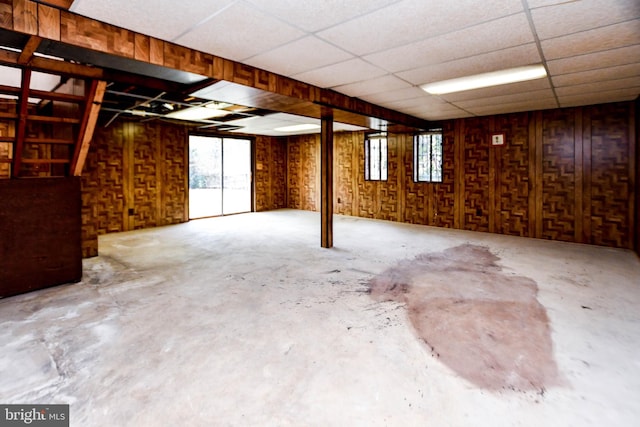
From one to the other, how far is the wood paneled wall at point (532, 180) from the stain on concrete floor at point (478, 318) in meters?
2.31

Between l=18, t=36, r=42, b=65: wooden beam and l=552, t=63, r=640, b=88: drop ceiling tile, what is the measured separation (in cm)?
489

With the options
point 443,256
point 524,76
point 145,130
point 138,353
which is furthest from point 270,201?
point 138,353

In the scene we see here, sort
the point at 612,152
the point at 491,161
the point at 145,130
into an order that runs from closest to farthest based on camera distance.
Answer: the point at 612,152 < the point at 491,161 < the point at 145,130

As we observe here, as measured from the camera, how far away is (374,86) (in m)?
4.28

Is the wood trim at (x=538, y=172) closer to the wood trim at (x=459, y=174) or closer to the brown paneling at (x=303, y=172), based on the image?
the wood trim at (x=459, y=174)

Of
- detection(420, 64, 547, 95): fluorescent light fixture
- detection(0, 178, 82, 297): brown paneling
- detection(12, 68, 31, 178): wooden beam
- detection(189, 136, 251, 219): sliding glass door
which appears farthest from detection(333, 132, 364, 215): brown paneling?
detection(12, 68, 31, 178): wooden beam

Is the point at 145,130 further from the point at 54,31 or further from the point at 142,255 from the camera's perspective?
the point at 54,31

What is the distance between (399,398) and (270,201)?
28.0ft

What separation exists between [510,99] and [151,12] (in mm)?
4810

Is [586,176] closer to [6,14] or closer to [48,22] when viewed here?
[48,22]

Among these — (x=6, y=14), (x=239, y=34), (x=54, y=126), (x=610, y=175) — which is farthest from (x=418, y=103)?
(x=54, y=126)

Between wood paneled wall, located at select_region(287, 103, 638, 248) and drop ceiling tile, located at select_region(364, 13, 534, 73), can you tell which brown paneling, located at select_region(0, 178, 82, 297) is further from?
wood paneled wall, located at select_region(287, 103, 638, 248)

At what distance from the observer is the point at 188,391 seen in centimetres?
180

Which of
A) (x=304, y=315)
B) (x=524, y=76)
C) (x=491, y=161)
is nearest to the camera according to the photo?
(x=304, y=315)
